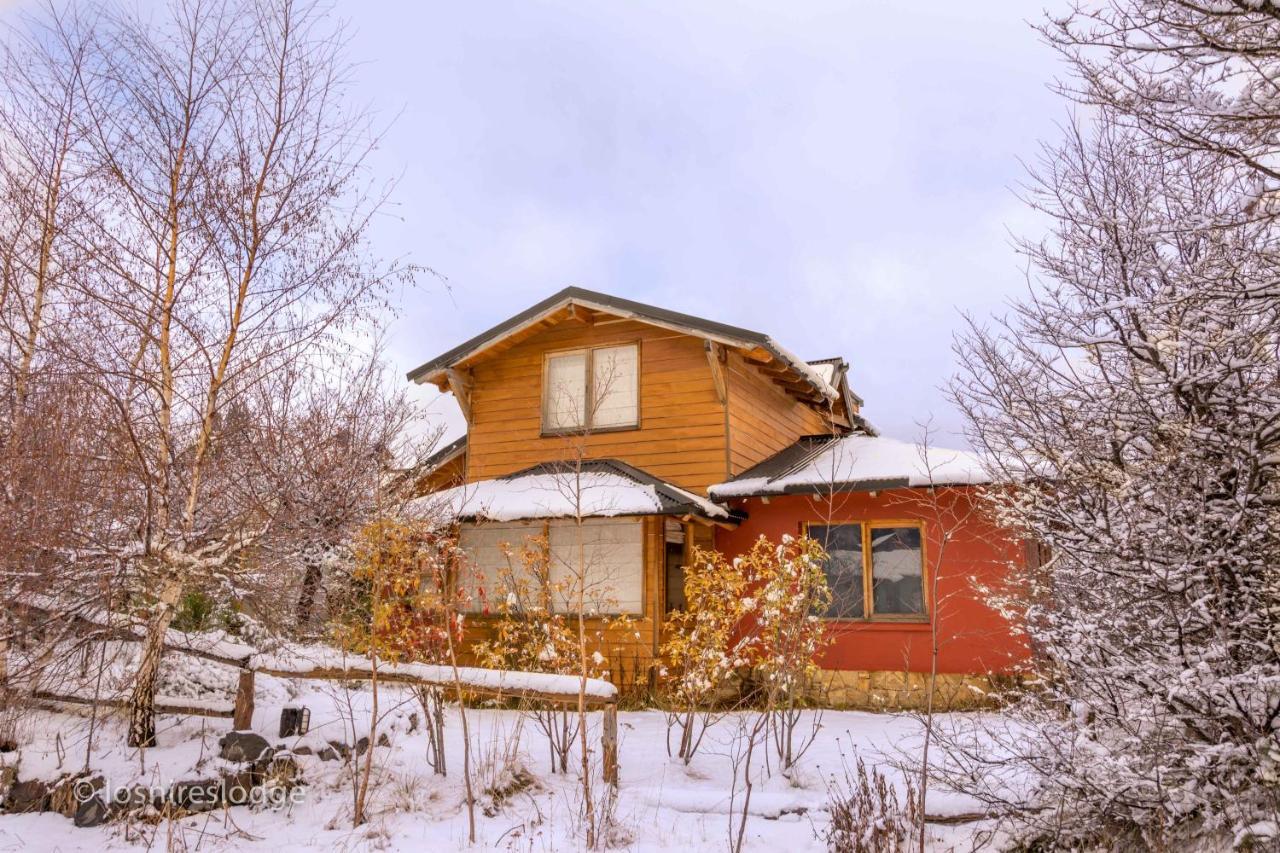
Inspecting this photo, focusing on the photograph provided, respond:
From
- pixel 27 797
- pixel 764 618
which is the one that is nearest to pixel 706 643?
pixel 764 618

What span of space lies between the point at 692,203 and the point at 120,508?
102198mm

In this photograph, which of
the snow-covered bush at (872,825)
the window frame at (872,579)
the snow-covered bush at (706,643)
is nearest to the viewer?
the snow-covered bush at (872,825)

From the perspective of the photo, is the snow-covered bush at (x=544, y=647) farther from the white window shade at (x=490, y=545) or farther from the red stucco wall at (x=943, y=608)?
the red stucco wall at (x=943, y=608)

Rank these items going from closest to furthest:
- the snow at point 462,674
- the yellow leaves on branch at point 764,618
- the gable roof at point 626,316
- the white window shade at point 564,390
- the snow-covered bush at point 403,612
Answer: the snow at point 462,674 → the snow-covered bush at point 403,612 → the yellow leaves on branch at point 764,618 → the gable roof at point 626,316 → the white window shade at point 564,390

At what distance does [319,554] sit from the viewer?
360 inches

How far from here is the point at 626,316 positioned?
496 inches

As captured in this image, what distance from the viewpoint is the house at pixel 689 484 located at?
1073 centimetres

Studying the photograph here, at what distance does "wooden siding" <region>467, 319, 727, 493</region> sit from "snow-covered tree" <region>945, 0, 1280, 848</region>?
7.26 meters

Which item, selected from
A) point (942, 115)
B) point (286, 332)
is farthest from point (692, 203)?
point (286, 332)

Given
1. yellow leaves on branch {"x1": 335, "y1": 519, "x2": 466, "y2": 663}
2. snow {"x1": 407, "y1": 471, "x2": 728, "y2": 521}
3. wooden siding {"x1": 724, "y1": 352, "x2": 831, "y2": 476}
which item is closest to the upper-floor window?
snow {"x1": 407, "y1": 471, "x2": 728, "y2": 521}

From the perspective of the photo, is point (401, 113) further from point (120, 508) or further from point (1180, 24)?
point (1180, 24)

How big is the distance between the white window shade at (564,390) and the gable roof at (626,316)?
89 centimetres

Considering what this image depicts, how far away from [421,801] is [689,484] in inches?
266

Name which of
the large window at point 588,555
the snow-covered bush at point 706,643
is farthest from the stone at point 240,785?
the large window at point 588,555
